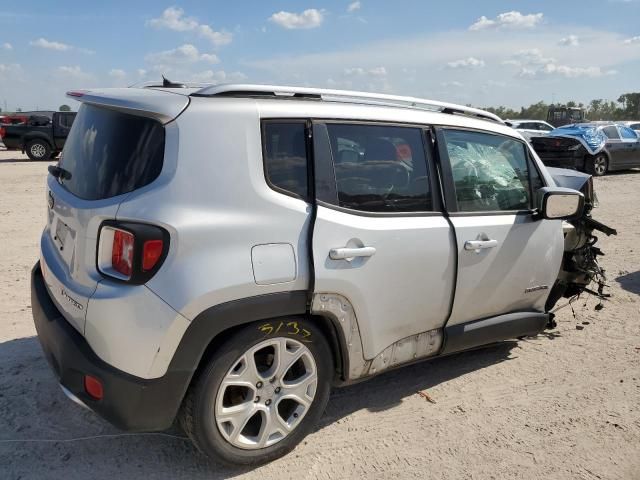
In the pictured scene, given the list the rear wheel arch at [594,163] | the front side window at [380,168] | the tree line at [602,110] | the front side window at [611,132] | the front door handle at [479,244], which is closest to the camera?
the front side window at [380,168]

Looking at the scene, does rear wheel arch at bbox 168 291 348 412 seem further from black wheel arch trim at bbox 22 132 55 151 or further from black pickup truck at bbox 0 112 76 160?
black wheel arch trim at bbox 22 132 55 151

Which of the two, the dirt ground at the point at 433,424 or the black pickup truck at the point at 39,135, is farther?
the black pickup truck at the point at 39,135

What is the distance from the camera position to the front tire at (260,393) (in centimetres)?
265

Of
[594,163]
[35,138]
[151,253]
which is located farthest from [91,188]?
[35,138]

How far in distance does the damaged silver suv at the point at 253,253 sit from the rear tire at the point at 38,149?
18359mm

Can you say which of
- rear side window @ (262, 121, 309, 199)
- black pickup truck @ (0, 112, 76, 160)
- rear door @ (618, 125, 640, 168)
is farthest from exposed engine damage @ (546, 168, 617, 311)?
black pickup truck @ (0, 112, 76, 160)

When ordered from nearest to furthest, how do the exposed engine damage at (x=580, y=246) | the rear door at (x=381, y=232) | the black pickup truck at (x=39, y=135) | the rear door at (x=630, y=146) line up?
1. the rear door at (x=381, y=232)
2. the exposed engine damage at (x=580, y=246)
3. the rear door at (x=630, y=146)
4. the black pickup truck at (x=39, y=135)

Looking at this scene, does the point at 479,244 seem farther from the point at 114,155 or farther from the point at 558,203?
the point at 114,155

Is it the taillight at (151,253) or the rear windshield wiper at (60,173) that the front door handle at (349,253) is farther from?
the rear windshield wiper at (60,173)

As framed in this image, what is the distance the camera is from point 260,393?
284 cm

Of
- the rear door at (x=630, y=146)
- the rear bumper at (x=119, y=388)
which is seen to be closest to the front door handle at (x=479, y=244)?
the rear bumper at (x=119, y=388)

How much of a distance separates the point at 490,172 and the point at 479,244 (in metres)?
0.61

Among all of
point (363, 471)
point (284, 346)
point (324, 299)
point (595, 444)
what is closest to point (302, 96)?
point (324, 299)

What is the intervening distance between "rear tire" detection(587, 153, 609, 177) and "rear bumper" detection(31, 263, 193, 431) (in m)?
16.6
